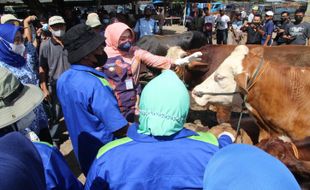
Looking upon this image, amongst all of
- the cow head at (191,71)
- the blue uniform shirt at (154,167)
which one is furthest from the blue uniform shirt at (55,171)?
the cow head at (191,71)

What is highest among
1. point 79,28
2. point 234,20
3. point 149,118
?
point 79,28

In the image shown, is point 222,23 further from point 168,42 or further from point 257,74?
point 257,74

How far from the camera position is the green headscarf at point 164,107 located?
1349mm

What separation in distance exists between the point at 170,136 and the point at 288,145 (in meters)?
1.04

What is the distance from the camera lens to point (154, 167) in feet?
4.38

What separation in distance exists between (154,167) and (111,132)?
0.98 m

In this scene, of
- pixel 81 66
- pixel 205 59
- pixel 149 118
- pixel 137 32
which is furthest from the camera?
pixel 137 32

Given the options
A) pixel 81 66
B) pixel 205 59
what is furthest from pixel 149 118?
pixel 205 59

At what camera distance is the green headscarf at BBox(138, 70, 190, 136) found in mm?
1349

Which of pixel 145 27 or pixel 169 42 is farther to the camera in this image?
pixel 145 27

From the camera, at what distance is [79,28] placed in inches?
91.4

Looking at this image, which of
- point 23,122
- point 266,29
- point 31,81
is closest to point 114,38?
point 31,81

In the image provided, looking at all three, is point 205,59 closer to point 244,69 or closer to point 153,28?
point 244,69

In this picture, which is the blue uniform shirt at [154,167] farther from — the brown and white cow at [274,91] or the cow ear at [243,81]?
the cow ear at [243,81]
